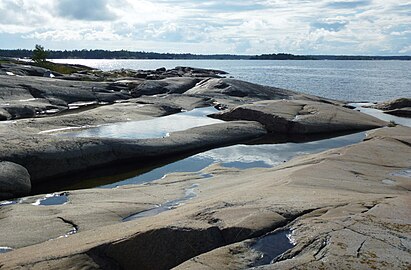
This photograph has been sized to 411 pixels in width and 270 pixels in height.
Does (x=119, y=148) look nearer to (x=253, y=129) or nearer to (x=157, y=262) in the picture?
(x=253, y=129)

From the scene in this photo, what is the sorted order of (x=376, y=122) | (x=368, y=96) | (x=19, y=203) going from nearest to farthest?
(x=19, y=203), (x=376, y=122), (x=368, y=96)

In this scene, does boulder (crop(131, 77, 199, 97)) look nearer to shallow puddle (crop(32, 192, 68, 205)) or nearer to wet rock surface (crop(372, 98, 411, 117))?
wet rock surface (crop(372, 98, 411, 117))

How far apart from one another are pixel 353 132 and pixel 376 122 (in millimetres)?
3155

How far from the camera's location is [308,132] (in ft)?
92.7

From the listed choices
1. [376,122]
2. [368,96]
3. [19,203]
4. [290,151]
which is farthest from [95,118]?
[368,96]

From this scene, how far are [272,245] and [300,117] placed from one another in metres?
23.2

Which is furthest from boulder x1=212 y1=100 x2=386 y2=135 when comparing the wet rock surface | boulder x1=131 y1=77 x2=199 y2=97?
boulder x1=131 y1=77 x2=199 y2=97

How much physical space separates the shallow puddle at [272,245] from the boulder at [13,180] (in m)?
9.74

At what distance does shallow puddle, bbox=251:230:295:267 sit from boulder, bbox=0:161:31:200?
9.74m

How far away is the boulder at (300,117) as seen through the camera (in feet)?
93.8

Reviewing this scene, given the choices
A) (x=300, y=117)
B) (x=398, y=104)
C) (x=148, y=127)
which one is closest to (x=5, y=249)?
(x=148, y=127)

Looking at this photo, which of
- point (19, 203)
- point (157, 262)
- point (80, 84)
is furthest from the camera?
point (80, 84)

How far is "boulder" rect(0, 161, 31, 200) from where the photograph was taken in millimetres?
14289

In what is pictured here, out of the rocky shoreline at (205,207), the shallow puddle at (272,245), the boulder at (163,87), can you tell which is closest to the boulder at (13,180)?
the rocky shoreline at (205,207)
